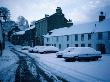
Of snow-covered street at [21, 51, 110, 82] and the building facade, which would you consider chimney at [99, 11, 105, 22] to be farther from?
snow-covered street at [21, 51, 110, 82]

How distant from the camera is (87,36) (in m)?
43.2

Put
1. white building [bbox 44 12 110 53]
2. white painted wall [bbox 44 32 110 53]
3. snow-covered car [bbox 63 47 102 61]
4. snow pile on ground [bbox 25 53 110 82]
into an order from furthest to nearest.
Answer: white building [bbox 44 12 110 53] < white painted wall [bbox 44 32 110 53] < snow-covered car [bbox 63 47 102 61] < snow pile on ground [bbox 25 53 110 82]

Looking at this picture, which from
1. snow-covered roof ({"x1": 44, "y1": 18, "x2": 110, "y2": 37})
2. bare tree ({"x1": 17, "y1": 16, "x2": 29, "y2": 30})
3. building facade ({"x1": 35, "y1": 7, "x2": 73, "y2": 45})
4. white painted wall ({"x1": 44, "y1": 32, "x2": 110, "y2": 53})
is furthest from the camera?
bare tree ({"x1": 17, "y1": 16, "x2": 29, "y2": 30})

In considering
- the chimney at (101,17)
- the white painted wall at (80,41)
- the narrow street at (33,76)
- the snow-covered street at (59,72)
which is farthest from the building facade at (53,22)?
the narrow street at (33,76)

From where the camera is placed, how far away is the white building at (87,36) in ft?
127

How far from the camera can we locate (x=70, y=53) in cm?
2152

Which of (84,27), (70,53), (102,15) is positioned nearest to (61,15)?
(84,27)

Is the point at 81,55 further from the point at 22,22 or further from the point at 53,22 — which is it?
the point at 22,22

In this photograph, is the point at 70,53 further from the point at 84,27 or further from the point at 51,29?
the point at 51,29

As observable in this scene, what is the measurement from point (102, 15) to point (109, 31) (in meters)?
7.08

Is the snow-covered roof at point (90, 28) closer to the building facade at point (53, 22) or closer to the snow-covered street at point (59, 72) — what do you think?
the building facade at point (53, 22)

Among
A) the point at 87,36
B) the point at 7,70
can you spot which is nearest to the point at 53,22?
the point at 87,36

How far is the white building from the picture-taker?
127ft

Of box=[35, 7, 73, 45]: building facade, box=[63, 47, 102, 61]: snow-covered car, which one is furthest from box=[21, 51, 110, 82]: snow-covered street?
box=[35, 7, 73, 45]: building facade
